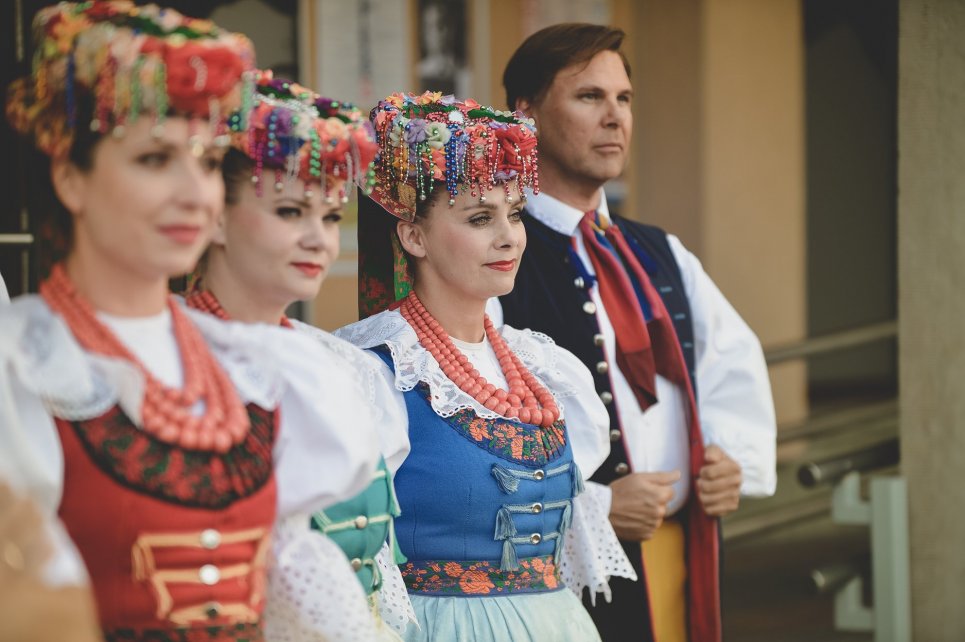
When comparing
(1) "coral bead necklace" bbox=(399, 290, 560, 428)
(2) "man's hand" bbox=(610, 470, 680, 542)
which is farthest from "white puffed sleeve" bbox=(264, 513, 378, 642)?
(2) "man's hand" bbox=(610, 470, 680, 542)

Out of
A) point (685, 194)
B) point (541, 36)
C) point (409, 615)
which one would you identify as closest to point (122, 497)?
point (409, 615)

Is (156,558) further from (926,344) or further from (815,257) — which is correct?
(815,257)

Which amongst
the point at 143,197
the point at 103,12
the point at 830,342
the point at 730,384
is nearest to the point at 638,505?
the point at 730,384

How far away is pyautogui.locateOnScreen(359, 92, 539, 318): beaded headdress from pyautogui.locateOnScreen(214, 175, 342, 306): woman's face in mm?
473

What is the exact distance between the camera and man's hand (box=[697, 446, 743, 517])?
3.14 metres

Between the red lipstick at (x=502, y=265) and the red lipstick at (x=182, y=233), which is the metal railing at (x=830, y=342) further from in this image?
the red lipstick at (x=182, y=233)

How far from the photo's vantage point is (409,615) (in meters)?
2.33

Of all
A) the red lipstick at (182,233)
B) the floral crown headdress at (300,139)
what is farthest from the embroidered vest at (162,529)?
the floral crown headdress at (300,139)

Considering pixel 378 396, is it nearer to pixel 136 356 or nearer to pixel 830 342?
pixel 136 356

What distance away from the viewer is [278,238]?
2.03 metres

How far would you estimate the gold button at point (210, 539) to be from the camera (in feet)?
5.64

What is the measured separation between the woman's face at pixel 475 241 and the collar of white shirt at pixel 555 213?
0.55 m

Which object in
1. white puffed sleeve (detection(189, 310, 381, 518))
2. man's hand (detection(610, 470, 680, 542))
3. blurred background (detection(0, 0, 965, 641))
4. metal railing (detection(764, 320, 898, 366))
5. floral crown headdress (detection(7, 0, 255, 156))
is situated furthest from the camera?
metal railing (detection(764, 320, 898, 366))

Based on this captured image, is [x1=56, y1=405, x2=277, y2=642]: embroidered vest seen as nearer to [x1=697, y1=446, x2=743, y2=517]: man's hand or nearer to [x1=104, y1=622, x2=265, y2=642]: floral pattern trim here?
[x1=104, y1=622, x2=265, y2=642]: floral pattern trim
